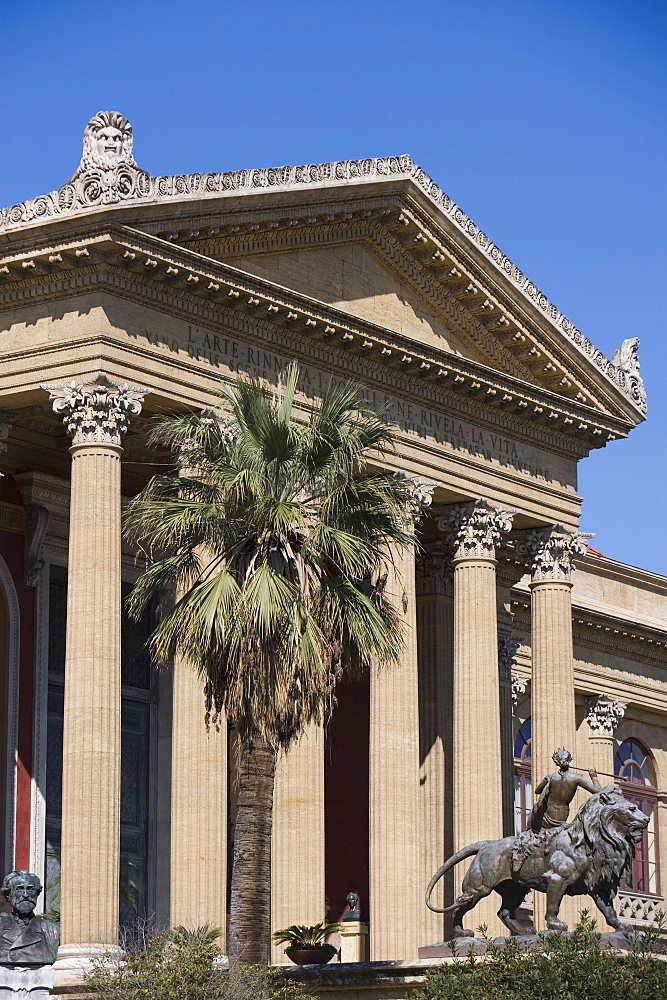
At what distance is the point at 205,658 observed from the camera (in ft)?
83.9

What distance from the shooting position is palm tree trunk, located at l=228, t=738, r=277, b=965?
2523cm

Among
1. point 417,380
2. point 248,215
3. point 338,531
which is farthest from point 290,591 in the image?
point 417,380

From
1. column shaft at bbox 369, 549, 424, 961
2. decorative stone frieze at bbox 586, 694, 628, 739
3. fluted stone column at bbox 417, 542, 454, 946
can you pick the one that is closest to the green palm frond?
column shaft at bbox 369, 549, 424, 961

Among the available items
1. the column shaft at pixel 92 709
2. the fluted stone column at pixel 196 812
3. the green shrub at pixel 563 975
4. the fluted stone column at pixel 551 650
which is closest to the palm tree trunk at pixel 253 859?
the green shrub at pixel 563 975

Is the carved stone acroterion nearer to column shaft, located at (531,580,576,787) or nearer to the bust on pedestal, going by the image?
column shaft, located at (531,580,576,787)

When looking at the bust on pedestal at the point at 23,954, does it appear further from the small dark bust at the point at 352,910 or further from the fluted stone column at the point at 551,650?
the fluted stone column at the point at 551,650

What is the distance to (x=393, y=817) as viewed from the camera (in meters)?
34.9

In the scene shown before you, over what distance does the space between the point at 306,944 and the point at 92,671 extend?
6020 mm

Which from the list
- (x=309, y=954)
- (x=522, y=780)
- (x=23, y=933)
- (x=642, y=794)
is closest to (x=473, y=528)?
(x=309, y=954)

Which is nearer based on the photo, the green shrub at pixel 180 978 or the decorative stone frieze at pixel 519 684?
the green shrub at pixel 180 978

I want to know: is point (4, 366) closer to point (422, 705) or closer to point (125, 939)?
point (125, 939)

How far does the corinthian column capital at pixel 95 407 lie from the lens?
30609mm

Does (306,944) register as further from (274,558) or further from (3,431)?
(3,431)

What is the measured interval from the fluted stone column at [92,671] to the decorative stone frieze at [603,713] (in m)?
24.4
